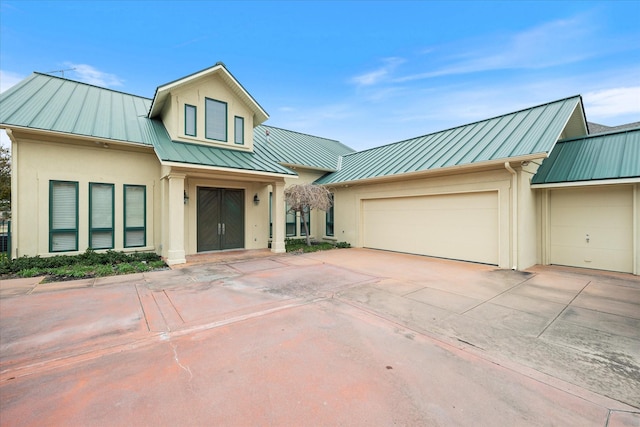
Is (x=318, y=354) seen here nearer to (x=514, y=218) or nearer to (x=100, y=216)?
(x=514, y=218)

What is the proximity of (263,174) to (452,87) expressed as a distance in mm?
12993

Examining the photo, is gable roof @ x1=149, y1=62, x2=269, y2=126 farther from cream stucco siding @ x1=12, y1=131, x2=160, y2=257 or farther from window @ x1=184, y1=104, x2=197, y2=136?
cream stucco siding @ x1=12, y1=131, x2=160, y2=257

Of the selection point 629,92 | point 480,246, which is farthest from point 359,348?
point 629,92

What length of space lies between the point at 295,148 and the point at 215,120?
18.6 ft

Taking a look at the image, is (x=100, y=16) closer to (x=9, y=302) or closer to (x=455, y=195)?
(x=9, y=302)

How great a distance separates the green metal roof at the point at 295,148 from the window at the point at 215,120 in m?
1.83

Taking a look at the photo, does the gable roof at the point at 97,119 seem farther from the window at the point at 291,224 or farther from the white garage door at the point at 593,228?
the white garage door at the point at 593,228

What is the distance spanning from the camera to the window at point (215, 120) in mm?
10836

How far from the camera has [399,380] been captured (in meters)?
2.98

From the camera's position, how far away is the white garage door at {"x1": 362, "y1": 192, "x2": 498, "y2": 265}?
9.26 meters

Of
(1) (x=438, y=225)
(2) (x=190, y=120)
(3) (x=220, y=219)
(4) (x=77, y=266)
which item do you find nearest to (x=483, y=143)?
(1) (x=438, y=225)

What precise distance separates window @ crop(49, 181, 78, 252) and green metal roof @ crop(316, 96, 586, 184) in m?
10.1

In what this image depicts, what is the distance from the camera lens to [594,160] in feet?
28.2

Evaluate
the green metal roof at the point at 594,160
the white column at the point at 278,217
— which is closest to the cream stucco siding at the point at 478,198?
the green metal roof at the point at 594,160
